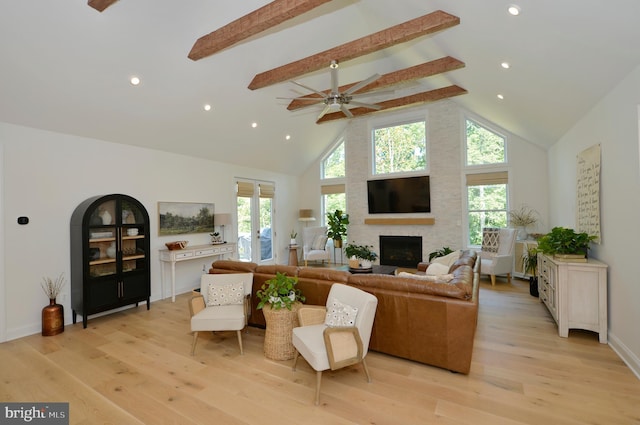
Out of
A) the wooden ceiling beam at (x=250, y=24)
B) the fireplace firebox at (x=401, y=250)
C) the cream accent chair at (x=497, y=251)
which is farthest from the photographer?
the fireplace firebox at (x=401, y=250)

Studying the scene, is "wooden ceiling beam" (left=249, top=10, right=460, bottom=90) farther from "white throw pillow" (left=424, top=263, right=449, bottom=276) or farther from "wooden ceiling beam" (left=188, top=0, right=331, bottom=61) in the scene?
"white throw pillow" (left=424, top=263, right=449, bottom=276)

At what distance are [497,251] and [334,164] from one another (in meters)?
4.88

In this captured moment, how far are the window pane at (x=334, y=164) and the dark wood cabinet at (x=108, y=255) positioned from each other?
5.43 metres

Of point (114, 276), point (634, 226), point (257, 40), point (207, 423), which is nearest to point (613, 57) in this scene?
point (634, 226)

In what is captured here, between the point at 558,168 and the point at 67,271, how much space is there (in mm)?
8217

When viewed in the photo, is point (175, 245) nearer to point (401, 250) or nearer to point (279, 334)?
point (279, 334)

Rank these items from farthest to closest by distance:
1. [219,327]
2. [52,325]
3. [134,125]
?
[134,125], [52,325], [219,327]

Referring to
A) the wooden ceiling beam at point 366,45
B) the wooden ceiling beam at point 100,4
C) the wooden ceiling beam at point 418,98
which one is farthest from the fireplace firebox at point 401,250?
the wooden ceiling beam at point 100,4

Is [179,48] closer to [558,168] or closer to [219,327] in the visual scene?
[219,327]

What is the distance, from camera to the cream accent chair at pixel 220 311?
3105mm

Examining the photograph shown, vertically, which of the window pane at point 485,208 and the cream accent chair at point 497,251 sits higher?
the window pane at point 485,208

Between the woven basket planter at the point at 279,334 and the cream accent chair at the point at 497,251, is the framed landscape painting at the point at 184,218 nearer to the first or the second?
the woven basket planter at the point at 279,334

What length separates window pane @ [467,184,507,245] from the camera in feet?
21.8

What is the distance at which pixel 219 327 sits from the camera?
10.2 ft
